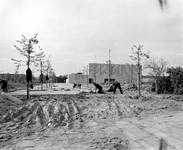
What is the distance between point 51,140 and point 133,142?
1675 mm

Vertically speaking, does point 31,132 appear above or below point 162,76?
below

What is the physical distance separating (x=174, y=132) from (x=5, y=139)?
374 cm

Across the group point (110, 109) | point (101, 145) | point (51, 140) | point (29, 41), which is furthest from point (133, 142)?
point (29, 41)

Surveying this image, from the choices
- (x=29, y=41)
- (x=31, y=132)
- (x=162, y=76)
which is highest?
(x=29, y=41)

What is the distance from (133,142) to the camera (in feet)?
11.3

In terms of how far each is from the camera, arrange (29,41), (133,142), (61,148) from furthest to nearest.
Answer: (29,41) → (133,142) → (61,148)

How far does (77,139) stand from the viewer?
12.0 ft

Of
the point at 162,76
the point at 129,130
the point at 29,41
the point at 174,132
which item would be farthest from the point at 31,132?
the point at 162,76

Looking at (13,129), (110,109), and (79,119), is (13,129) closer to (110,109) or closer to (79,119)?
(79,119)

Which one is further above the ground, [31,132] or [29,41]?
[29,41]

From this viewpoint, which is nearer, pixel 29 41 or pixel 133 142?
pixel 133 142

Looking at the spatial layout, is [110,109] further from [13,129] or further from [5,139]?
[5,139]

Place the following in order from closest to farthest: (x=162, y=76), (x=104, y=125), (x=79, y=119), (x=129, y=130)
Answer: (x=129, y=130), (x=104, y=125), (x=79, y=119), (x=162, y=76)

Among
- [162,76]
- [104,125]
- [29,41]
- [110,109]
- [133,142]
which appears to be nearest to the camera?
[133,142]
